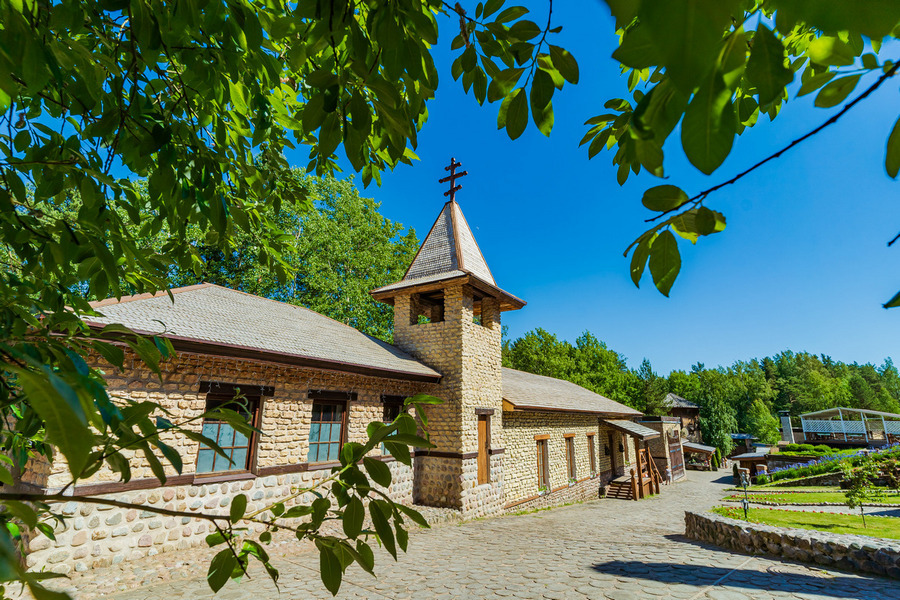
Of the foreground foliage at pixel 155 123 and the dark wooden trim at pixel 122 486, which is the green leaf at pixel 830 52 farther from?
the dark wooden trim at pixel 122 486

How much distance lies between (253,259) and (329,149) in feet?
64.0

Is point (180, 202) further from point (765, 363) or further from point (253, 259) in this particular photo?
point (765, 363)

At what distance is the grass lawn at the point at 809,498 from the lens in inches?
522

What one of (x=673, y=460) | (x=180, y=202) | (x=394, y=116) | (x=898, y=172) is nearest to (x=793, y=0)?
(x=898, y=172)

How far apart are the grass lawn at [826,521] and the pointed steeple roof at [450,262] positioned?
7716mm

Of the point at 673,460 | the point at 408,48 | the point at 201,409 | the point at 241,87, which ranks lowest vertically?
the point at 673,460

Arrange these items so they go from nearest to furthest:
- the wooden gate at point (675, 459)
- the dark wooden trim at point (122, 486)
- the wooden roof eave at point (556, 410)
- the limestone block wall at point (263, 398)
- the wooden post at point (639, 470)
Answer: the dark wooden trim at point (122, 486)
the limestone block wall at point (263, 398)
the wooden roof eave at point (556, 410)
the wooden post at point (639, 470)
the wooden gate at point (675, 459)

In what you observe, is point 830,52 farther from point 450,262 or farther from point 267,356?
Answer: point 450,262

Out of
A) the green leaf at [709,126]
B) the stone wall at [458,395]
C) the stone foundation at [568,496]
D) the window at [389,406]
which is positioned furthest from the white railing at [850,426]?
the green leaf at [709,126]

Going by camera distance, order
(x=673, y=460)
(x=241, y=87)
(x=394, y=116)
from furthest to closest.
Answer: (x=673, y=460) < (x=241, y=87) < (x=394, y=116)

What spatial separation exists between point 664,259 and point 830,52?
50 cm

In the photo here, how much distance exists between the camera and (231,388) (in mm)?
7086

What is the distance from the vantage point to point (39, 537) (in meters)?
5.01

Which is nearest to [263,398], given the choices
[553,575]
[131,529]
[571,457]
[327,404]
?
[327,404]
